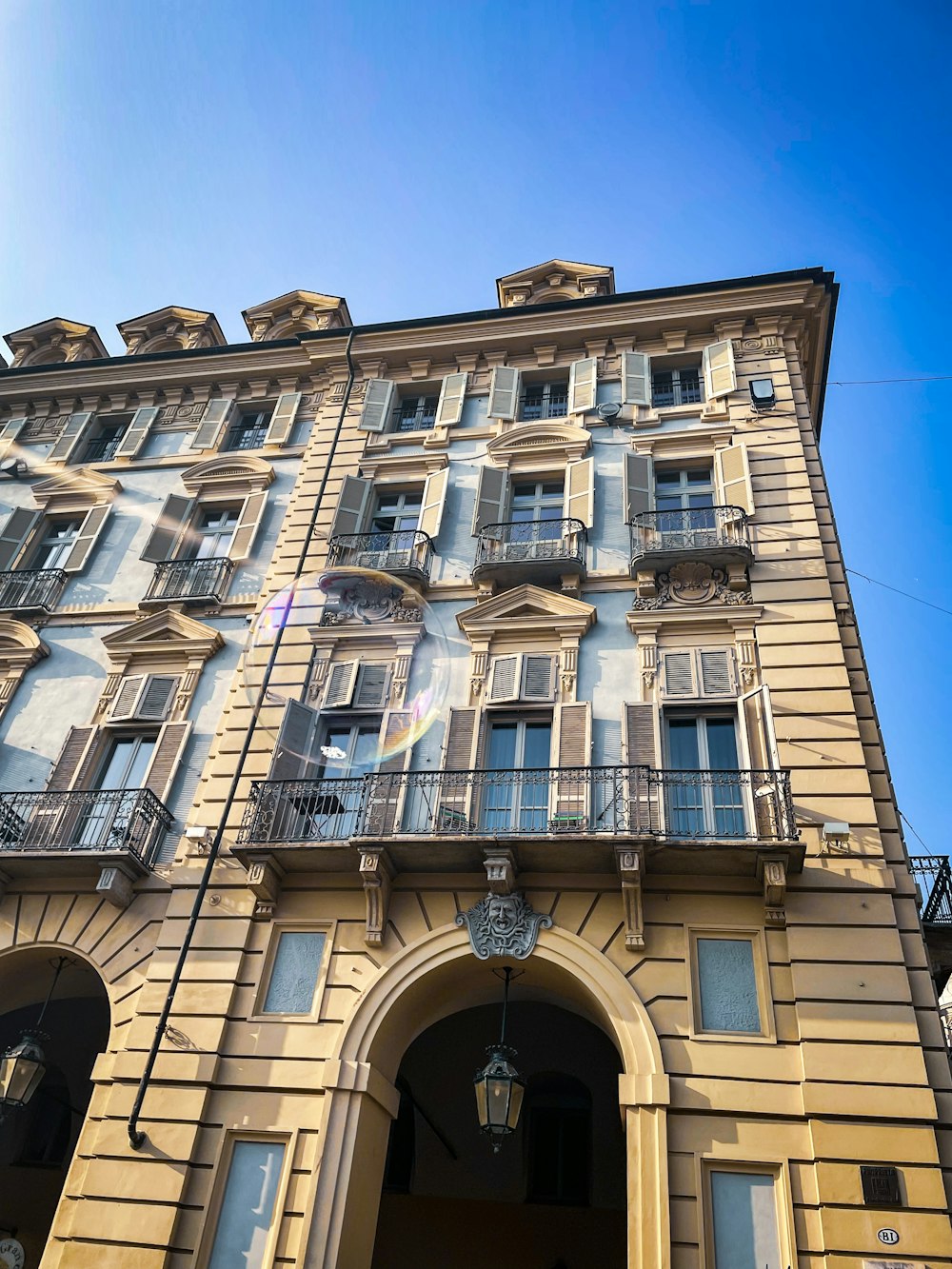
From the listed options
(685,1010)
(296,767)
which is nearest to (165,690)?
(296,767)

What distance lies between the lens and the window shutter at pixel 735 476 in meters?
15.7

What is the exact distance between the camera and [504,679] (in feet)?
Result: 47.1

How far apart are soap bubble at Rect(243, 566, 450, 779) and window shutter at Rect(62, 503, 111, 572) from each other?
4.71 meters

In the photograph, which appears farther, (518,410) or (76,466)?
(76,466)

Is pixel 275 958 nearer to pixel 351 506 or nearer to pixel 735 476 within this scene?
pixel 351 506

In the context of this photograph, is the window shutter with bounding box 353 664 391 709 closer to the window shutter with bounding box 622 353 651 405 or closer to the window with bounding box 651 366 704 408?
the window shutter with bounding box 622 353 651 405

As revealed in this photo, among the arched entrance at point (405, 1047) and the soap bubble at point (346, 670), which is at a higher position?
the soap bubble at point (346, 670)

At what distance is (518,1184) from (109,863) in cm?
844

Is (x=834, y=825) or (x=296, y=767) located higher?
(x=296, y=767)

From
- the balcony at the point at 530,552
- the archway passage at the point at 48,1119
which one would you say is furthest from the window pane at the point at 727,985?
the archway passage at the point at 48,1119

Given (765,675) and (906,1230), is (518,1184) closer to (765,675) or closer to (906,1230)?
(906,1230)

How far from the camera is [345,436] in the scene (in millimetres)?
19516

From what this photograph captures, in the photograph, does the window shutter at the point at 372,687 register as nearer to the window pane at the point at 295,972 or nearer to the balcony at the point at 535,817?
the balcony at the point at 535,817

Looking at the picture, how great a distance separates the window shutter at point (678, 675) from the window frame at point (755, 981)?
11.8ft
